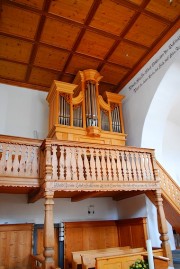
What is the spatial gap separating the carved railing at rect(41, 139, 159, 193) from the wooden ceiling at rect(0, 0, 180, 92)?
3588 millimetres

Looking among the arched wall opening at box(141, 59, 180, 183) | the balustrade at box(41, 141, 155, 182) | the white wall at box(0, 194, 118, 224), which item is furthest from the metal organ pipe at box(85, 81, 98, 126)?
the white wall at box(0, 194, 118, 224)

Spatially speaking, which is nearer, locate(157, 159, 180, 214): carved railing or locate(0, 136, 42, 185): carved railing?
locate(0, 136, 42, 185): carved railing

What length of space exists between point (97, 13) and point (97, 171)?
4.41 metres

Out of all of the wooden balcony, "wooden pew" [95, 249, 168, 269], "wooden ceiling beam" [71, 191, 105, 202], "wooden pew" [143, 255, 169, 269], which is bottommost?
"wooden pew" [95, 249, 168, 269]

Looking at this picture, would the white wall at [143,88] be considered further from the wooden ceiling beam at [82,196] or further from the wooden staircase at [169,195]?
the wooden ceiling beam at [82,196]

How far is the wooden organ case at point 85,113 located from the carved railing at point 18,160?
1.90 metres

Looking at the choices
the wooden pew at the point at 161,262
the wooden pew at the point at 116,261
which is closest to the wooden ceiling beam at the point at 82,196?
the wooden pew at the point at 116,261

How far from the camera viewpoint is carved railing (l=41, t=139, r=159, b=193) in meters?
5.71

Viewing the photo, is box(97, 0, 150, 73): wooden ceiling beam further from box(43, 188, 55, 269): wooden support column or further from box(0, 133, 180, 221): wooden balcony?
box(43, 188, 55, 269): wooden support column

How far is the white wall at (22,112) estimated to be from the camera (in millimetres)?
8765

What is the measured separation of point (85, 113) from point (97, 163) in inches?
105

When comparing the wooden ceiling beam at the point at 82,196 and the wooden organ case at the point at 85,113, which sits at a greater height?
the wooden organ case at the point at 85,113

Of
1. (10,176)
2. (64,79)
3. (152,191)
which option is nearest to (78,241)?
(152,191)

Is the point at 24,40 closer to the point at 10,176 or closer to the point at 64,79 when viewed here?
the point at 64,79
